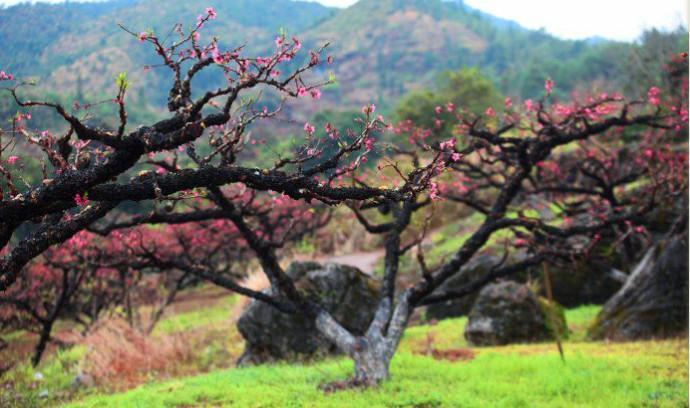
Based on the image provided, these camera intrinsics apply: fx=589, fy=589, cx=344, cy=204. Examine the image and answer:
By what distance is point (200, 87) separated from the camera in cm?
9938

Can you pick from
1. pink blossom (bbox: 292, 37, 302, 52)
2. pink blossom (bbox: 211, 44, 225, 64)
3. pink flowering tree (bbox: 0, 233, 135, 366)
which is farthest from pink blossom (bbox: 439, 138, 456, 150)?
pink flowering tree (bbox: 0, 233, 135, 366)

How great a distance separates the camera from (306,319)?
42.4ft

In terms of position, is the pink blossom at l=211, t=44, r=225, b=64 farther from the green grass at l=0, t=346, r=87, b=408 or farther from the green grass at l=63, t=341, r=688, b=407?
the green grass at l=0, t=346, r=87, b=408

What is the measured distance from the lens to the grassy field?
7977 millimetres

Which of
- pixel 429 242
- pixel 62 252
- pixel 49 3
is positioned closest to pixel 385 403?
pixel 49 3

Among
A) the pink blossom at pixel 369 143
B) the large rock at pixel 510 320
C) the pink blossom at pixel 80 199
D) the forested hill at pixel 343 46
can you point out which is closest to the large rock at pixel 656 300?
the large rock at pixel 510 320

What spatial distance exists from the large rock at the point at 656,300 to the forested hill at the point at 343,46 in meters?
9.69

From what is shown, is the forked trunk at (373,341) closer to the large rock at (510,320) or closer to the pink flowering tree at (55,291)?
the large rock at (510,320)

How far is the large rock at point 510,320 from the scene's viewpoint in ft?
44.4

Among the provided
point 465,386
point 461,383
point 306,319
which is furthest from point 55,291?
point 465,386

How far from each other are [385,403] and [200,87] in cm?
9746

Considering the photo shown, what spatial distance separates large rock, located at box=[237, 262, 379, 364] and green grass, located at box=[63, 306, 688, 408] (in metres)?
1.22

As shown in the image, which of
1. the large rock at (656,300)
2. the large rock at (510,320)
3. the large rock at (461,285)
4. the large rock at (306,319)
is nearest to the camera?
the large rock at (656,300)

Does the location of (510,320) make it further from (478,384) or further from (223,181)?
(223,181)
